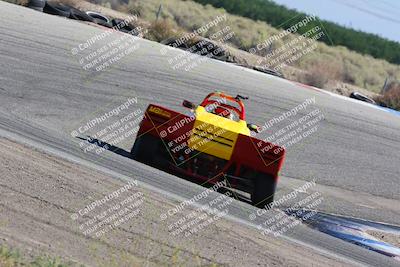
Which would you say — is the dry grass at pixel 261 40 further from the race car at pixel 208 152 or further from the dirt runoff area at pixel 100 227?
the dirt runoff area at pixel 100 227

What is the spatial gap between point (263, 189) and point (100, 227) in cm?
438

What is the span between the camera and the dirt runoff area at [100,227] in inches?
288

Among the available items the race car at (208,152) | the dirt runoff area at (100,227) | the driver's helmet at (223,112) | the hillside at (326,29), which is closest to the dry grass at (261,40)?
the hillside at (326,29)

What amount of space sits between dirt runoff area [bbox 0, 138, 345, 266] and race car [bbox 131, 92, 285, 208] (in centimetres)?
188

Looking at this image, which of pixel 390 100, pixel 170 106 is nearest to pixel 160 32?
pixel 390 100

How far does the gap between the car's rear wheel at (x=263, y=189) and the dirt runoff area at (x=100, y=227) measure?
212 centimetres

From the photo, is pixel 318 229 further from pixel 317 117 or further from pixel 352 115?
pixel 352 115

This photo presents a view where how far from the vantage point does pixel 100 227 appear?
811 cm

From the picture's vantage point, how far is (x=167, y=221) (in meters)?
9.03

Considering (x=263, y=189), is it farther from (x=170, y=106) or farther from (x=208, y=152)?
(x=170, y=106)

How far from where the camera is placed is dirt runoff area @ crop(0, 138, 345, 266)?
24.0 ft

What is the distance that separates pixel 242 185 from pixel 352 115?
49.4 ft

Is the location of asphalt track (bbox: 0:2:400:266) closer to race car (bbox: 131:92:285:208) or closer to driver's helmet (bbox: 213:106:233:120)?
race car (bbox: 131:92:285:208)

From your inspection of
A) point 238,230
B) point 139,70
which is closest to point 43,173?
point 238,230
